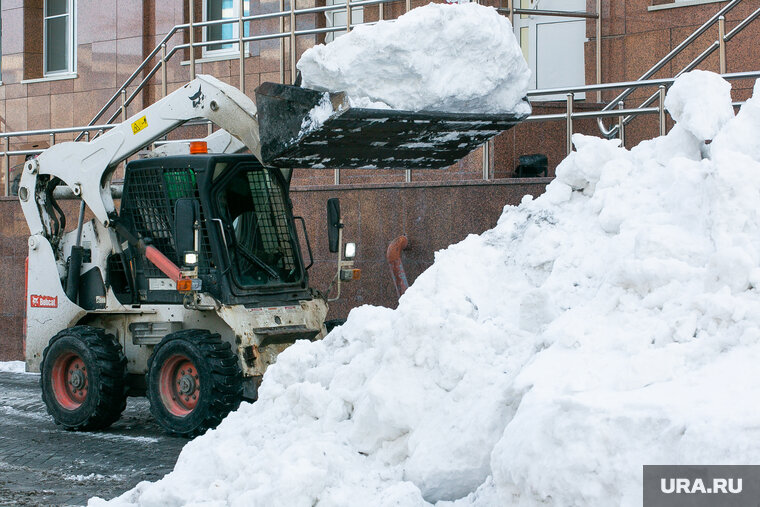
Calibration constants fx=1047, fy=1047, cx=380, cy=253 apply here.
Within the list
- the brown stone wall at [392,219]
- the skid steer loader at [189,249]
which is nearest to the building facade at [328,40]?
the brown stone wall at [392,219]

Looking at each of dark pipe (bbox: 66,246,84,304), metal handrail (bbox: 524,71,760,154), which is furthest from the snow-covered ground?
metal handrail (bbox: 524,71,760,154)

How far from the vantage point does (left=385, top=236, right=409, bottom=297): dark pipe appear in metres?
11.1

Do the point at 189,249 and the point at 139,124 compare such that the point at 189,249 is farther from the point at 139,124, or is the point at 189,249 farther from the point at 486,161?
the point at 486,161

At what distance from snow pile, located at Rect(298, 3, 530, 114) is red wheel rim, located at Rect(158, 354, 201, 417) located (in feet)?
8.61

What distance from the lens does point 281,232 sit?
913 centimetres

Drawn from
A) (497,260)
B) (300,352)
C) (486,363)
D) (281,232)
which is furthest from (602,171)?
(281,232)

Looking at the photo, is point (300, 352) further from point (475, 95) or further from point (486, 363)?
point (475, 95)

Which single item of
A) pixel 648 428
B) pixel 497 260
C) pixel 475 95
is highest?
pixel 475 95

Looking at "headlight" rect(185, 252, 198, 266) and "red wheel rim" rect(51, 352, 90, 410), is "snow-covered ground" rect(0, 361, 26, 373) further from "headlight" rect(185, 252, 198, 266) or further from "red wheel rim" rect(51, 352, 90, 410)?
"headlight" rect(185, 252, 198, 266)

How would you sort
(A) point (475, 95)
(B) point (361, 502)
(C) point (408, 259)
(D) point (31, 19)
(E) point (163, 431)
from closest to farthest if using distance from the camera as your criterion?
(B) point (361, 502), (A) point (475, 95), (E) point (163, 431), (C) point (408, 259), (D) point (31, 19)

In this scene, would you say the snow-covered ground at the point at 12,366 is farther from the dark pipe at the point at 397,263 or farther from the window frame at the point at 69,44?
the window frame at the point at 69,44

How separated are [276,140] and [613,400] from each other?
4206 millimetres

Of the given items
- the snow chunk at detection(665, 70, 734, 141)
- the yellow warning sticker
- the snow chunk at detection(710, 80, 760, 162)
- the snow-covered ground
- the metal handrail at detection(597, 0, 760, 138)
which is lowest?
the snow-covered ground

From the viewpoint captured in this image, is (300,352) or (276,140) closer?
(300,352)
